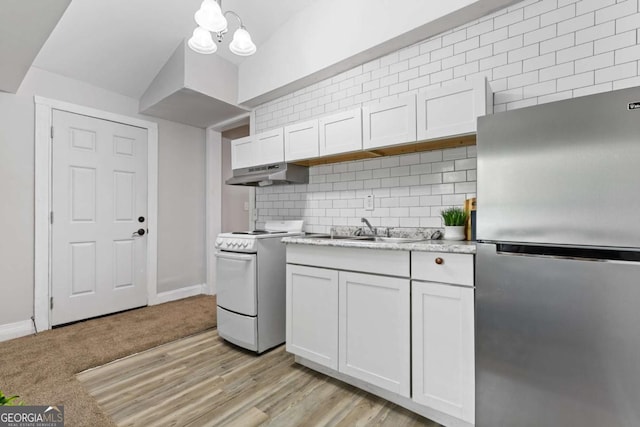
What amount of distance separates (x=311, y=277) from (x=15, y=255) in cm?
285

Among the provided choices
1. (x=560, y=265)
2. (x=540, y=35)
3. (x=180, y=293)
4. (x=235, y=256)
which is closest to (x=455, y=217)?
(x=560, y=265)

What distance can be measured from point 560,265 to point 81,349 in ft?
10.8

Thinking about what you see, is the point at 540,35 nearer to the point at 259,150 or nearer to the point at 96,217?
the point at 259,150

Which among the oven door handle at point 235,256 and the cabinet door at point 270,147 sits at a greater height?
the cabinet door at point 270,147

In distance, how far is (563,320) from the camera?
4.06 ft

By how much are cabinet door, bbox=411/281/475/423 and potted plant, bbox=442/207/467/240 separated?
0.52 metres

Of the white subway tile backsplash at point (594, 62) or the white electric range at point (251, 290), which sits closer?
the white subway tile backsplash at point (594, 62)

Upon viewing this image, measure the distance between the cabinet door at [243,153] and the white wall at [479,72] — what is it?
1.88ft

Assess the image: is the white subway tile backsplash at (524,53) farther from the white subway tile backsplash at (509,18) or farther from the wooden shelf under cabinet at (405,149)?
the wooden shelf under cabinet at (405,149)

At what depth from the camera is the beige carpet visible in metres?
1.82

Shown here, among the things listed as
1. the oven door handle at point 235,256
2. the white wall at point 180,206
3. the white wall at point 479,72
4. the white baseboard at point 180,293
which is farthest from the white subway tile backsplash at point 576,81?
the white baseboard at point 180,293

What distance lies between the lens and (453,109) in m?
1.85

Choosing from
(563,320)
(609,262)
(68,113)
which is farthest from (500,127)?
(68,113)

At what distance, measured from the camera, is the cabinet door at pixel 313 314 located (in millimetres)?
1977
